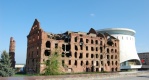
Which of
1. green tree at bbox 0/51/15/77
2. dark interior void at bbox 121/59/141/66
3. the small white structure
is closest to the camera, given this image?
green tree at bbox 0/51/15/77

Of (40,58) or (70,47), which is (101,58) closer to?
(70,47)

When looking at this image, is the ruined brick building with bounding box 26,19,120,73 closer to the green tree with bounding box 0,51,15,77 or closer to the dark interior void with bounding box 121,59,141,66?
the green tree with bounding box 0,51,15,77

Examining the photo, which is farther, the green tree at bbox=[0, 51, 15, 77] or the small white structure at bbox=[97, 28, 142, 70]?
the small white structure at bbox=[97, 28, 142, 70]

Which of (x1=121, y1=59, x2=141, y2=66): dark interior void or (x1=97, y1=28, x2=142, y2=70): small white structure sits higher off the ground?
(x1=97, y1=28, x2=142, y2=70): small white structure

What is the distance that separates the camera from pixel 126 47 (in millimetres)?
79875

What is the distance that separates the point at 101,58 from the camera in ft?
203

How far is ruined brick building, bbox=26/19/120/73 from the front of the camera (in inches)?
1959

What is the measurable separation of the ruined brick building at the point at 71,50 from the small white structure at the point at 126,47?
15.6 m

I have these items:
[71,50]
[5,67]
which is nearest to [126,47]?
[71,50]

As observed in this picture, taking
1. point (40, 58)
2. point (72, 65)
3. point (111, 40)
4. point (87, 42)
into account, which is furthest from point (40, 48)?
point (111, 40)

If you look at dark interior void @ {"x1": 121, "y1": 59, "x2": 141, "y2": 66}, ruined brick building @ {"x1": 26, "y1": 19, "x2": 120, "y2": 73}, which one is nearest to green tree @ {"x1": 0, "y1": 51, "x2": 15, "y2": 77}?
ruined brick building @ {"x1": 26, "y1": 19, "x2": 120, "y2": 73}

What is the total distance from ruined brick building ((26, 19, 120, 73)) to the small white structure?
1562 cm

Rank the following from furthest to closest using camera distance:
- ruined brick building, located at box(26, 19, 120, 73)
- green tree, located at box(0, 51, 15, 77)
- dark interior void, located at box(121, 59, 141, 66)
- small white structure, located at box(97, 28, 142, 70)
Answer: dark interior void, located at box(121, 59, 141, 66) → small white structure, located at box(97, 28, 142, 70) → ruined brick building, located at box(26, 19, 120, 73) → green tree, located at box(0, 51, 15, 77)

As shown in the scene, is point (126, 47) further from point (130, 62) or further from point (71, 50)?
point (71, 50)
